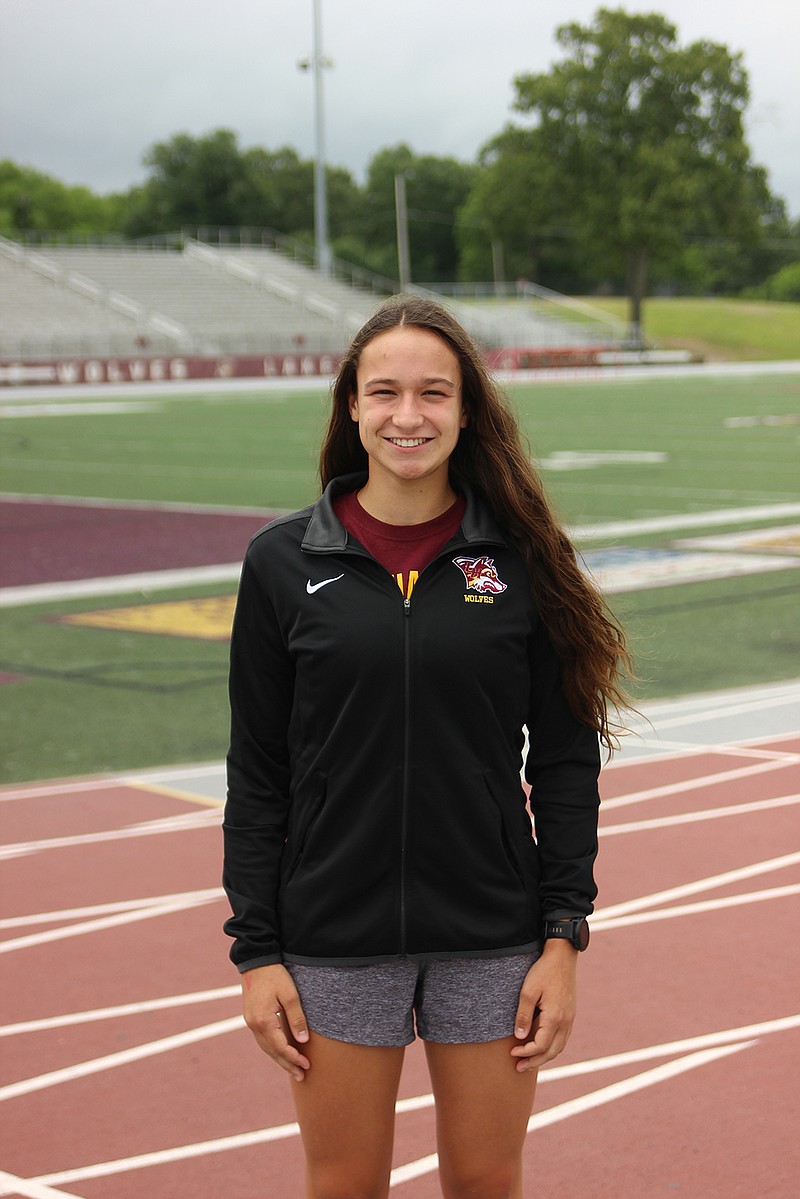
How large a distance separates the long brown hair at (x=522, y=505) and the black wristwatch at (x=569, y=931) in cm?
33

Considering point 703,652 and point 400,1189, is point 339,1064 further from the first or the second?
point 703,652

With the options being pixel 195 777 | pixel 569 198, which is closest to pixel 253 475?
pixel 195 777

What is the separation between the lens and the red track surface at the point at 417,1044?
353 centimetres

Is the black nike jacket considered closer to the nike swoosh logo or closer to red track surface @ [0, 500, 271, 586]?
the nike swoosh logo

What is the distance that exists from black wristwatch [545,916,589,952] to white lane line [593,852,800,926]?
2.48 metres

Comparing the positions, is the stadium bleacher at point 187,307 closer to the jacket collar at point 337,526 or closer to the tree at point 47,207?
the jacket collar at point 337,526

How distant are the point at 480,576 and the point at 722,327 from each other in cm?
7806

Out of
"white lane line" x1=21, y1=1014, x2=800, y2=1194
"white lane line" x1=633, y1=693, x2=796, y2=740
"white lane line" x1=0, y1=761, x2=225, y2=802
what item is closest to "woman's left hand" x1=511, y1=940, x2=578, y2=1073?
"white lane line" x1=21, y1=1014, x2=800, y2=1194

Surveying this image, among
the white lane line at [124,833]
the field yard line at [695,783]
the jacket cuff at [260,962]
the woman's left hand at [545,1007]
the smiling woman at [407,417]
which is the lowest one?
the white lane line at [124,833]

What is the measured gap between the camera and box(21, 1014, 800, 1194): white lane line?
3553 millimetres

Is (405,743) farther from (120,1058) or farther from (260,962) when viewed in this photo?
(120,1058)

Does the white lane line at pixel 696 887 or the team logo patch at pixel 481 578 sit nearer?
the team logo patch at pixel 481 578

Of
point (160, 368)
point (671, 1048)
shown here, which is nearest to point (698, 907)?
point (671, 1048)

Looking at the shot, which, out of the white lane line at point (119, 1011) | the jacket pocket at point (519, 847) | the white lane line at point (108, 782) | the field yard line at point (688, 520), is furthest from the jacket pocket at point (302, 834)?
the field yard line at point (688, 520)
